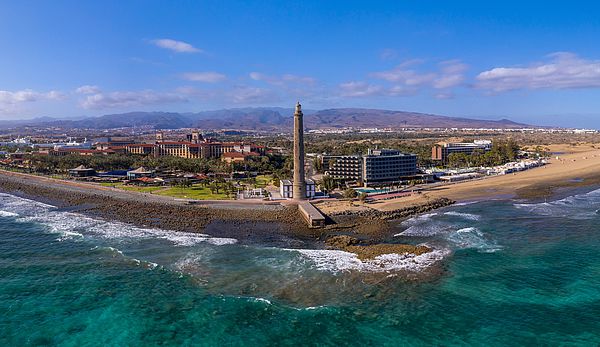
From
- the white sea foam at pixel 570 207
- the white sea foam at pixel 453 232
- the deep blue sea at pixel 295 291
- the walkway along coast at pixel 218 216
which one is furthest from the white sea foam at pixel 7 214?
the white sea foam at pixel 570 207

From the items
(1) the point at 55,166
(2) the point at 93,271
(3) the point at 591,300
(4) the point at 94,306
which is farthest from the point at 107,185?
(3) the point at 591,300

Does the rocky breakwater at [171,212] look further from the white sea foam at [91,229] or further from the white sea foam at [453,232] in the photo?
the white sea foam at [453,232]

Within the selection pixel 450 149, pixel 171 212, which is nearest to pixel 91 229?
pixel 171 212

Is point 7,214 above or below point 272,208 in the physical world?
below

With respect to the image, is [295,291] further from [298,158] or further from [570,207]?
[570,207]

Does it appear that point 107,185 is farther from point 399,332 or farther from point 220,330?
point 399,332

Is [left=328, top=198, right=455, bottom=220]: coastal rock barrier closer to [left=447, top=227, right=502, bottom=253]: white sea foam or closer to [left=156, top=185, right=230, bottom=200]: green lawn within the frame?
[left=447, top=227, right=502, bottom=253]: white sea foam

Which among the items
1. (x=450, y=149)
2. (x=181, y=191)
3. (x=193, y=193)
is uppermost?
(x=450, y=149)
